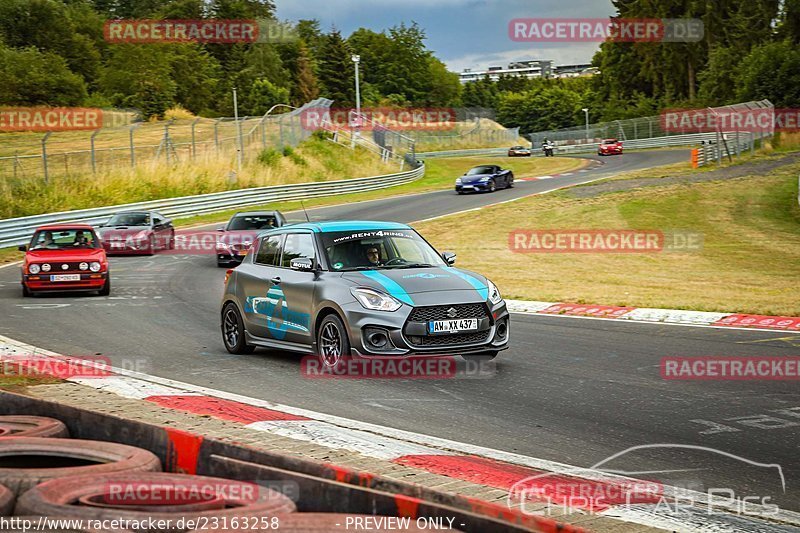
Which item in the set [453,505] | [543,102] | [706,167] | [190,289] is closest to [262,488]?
[453,505]

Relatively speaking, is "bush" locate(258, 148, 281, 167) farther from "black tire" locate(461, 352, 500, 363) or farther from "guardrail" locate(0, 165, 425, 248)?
"black tire" locate(461, 352, 500, 363)

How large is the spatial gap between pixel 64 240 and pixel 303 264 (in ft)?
35.6

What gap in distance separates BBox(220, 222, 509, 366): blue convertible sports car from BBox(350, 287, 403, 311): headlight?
0.03 feet

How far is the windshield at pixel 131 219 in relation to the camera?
30.7m

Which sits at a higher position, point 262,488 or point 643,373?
point 262,488

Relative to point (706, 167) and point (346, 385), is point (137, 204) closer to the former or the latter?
point (706, 167)

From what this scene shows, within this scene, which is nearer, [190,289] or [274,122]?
[190,289]

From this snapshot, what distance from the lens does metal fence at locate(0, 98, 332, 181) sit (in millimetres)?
45312

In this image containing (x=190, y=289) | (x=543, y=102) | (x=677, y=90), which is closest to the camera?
(x=190, y=289)

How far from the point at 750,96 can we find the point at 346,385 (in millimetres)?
76704

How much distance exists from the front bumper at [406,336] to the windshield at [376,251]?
958 millimetres

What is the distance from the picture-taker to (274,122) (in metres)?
55.3
